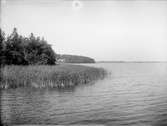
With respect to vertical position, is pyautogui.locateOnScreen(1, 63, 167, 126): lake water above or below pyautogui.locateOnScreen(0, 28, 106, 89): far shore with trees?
below

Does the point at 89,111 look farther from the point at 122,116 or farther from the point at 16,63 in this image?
the point at 16,63

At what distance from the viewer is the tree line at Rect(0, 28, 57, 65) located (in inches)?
339

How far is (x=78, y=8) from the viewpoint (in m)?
3.53

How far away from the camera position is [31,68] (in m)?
7.45

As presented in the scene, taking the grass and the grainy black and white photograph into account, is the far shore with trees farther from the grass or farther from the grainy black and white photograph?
the grainy black and white photograph

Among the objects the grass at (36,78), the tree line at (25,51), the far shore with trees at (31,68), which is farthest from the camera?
the tree line at (25,51)

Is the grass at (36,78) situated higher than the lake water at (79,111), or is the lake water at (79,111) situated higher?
the grass at (36,78)

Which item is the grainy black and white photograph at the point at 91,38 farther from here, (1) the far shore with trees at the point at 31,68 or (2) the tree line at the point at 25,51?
(2) the tree line at the point at 25,51

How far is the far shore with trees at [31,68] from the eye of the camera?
6411mm

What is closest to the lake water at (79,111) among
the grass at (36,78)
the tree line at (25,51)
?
the grass at (36,78)

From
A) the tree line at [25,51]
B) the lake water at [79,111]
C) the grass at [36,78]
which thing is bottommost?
the lake water at [79,111]

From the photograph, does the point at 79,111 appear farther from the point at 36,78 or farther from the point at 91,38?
the point at 36,78

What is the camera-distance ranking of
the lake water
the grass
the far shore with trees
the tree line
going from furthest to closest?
the tree line, the far shore with trees, the grass, the lake water

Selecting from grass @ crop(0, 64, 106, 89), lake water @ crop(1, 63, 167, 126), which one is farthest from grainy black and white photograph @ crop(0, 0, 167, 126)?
grass @ crop(0, 64, 106, 89)
